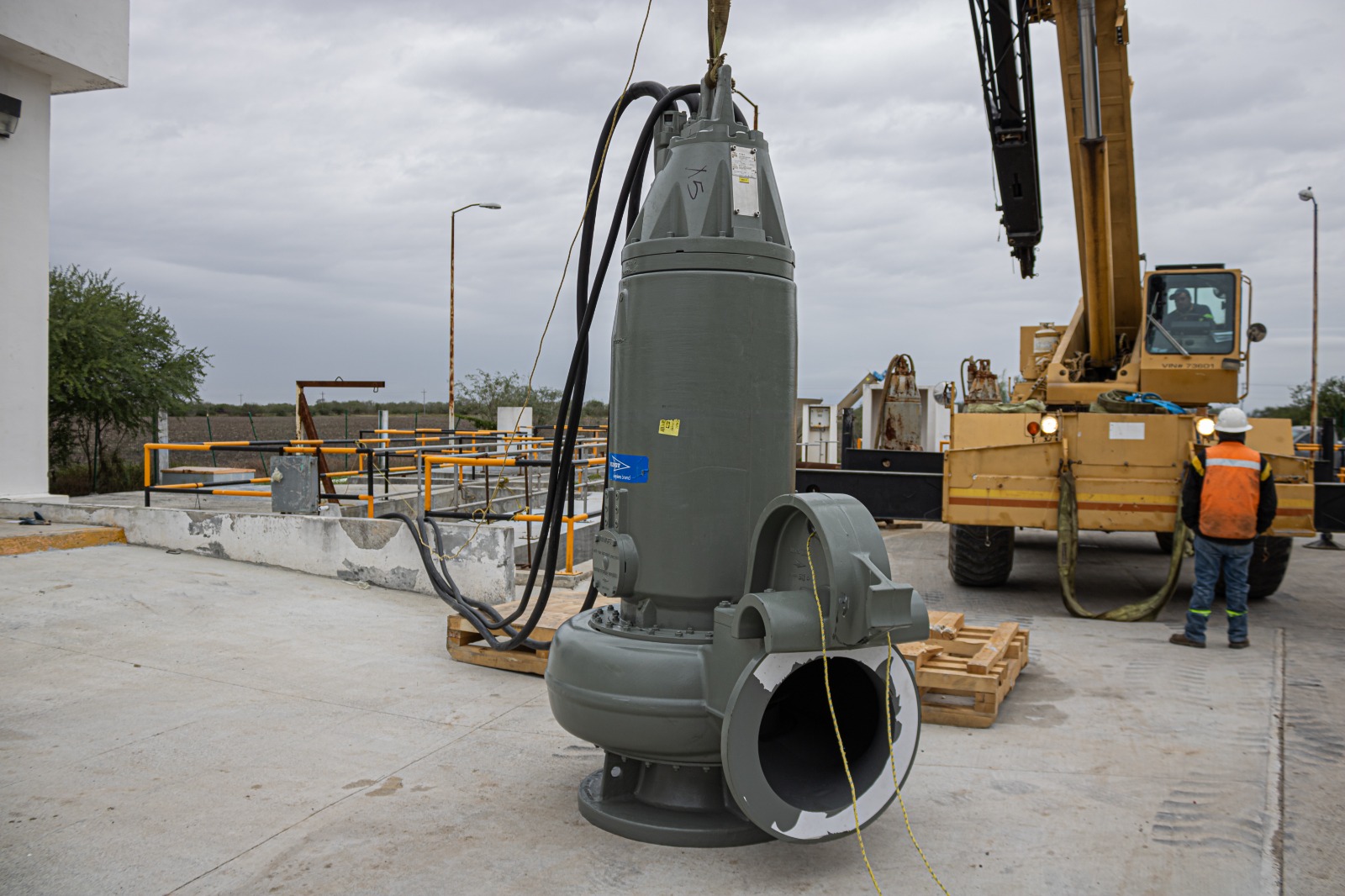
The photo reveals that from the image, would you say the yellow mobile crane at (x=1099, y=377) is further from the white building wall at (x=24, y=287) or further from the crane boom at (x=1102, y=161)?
the white building wall at (x=24, y=287)

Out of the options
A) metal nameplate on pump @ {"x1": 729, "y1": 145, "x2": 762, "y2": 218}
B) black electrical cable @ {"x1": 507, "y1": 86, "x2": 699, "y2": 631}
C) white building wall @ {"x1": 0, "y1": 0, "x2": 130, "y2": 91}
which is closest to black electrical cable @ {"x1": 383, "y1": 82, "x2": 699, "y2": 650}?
black electrical cable @ {"x1": 507, "y1": 86, "x2": 699, "y2": 631}

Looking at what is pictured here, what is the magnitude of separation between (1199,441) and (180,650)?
26.2ft

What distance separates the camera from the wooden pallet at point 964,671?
5.68 m

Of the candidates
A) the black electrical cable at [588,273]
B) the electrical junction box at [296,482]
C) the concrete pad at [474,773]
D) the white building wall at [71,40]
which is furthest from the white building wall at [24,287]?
the black electrical cable at [588,273]

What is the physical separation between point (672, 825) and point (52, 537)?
8142 millimetres

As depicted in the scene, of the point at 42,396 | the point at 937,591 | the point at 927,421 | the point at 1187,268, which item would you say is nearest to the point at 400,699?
the point at 937,591

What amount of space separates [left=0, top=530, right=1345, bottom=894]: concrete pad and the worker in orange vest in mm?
329

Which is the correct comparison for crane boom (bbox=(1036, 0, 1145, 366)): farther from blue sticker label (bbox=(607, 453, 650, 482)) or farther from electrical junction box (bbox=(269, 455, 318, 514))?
electrical junction box (bbox=(269, 455, 318, 514))

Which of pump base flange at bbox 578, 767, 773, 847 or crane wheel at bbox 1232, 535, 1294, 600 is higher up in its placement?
crane wheel at bbox 1232, 535, 1294, 600

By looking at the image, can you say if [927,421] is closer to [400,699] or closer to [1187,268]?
[1187,268]

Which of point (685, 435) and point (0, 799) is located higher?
point (685, 435)

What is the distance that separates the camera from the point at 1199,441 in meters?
8.65

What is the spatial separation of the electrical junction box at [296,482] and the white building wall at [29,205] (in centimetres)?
450

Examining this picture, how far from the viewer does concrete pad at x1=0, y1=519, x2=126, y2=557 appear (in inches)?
367
